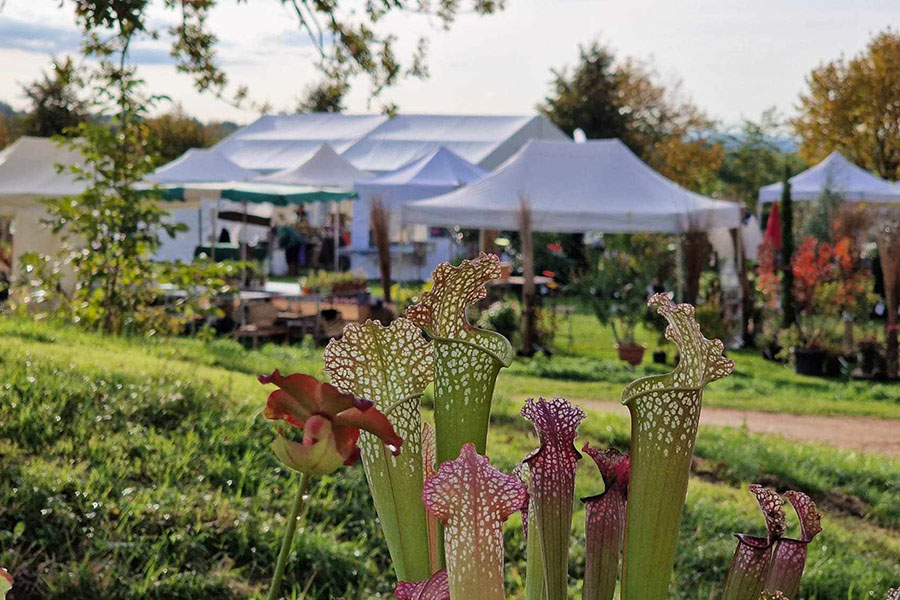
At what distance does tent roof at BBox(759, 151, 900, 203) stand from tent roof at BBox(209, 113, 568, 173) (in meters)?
8.40

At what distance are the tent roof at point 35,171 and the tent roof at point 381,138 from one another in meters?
12.9

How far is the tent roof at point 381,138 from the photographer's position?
2903 cm

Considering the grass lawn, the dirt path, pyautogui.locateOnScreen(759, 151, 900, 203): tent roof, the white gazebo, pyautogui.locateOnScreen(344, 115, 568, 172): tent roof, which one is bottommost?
the dirt path

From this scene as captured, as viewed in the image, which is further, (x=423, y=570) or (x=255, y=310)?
(x=255, y=310)

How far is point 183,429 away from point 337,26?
3888mm

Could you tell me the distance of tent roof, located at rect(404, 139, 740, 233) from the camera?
14539 millimetres

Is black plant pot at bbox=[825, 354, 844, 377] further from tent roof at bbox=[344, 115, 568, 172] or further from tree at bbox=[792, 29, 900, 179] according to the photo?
tree at bbox=[792, 29, 900, 179]

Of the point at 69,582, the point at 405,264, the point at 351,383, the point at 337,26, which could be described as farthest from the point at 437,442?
the point at 405,264

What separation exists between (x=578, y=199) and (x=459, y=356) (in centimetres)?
1445

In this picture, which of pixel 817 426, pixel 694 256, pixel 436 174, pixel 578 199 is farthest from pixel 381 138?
pixel 817 426

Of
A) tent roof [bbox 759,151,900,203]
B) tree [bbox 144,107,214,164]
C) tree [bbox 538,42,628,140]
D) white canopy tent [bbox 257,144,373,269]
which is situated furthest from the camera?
tree [bbox 144,107,214,164]

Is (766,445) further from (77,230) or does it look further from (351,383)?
(351,383)

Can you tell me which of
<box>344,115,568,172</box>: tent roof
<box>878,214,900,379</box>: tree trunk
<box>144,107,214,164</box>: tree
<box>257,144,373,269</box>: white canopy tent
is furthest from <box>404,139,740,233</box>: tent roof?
<box>144,107,214,164</box>: tree

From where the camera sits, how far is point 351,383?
0.81 metres
